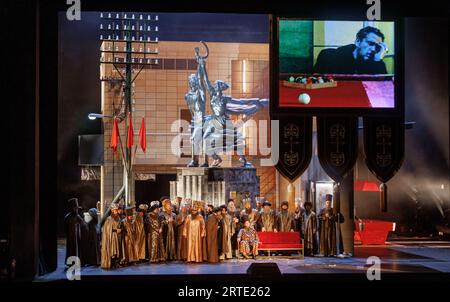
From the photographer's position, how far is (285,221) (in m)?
10.5

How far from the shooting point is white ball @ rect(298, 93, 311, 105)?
1008 cm

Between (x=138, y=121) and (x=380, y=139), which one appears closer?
(x=380, y=139)

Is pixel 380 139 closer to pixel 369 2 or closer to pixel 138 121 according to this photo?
pixel 369 2

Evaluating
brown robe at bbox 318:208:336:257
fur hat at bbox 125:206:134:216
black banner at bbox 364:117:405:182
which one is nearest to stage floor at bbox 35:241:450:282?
brown robe at bbox 318:208:336:257

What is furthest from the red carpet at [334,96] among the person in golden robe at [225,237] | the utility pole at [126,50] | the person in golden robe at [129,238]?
the utility pole at [126,50]

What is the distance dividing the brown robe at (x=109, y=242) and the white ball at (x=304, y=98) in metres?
3.61

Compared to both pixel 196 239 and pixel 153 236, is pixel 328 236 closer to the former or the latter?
pixel 196 239

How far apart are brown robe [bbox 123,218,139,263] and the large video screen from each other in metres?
3.13

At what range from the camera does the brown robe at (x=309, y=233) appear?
10453mm

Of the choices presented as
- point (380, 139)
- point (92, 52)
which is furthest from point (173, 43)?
point (380, 139)

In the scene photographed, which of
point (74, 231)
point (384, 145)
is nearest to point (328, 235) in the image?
point (384, 145)

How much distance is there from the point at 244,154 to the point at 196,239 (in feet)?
12.2

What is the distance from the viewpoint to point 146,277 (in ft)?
27.4

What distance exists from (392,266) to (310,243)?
162 cm
